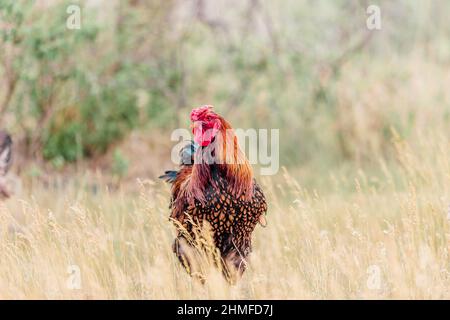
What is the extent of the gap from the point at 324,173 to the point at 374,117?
1139 mm

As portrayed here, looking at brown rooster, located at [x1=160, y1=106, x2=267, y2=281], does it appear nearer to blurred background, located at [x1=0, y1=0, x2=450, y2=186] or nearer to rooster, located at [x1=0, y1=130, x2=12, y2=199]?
rooster, located at [x1=0, y1=130, x2=12, y2=199]

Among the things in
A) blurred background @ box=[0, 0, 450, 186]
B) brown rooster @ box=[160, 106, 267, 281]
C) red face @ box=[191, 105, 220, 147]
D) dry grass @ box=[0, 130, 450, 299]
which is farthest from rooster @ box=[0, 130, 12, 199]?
red face @ box=[191, 105, 220, 147]

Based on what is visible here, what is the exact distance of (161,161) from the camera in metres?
9.65

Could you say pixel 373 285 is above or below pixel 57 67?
below

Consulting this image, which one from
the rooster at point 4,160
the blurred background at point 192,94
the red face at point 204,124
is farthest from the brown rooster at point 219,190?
the blurred background at point 192,94

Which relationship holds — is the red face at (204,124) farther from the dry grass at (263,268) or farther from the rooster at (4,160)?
the rooster at (4,160)

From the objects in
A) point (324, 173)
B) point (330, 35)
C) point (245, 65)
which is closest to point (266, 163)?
point (324, 173)

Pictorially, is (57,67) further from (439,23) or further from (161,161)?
(439,23)

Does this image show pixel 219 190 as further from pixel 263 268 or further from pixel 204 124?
pixel 263 268

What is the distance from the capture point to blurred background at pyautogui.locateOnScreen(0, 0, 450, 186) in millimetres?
8859

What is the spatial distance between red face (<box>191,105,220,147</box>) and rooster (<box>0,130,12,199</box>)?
2.79 meters

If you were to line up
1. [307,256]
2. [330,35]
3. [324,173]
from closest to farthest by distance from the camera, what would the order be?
[307,256]
[324,173]
[330,35]

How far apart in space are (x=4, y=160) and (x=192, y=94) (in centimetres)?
404

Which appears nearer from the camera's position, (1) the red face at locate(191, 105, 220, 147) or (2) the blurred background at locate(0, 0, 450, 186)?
(1) the red face at locate(191, 105, 220, 147)
